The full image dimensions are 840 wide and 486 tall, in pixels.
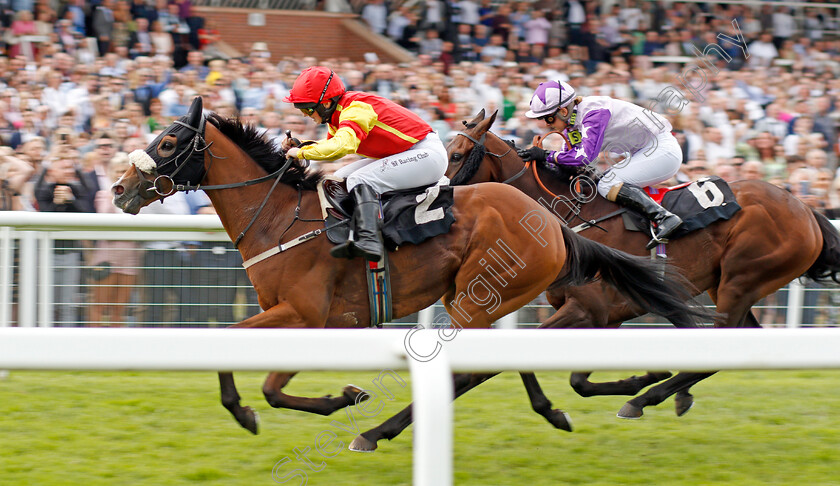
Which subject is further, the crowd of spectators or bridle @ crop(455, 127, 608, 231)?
the crowd of spectators

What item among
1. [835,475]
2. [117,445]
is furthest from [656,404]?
[117,445]

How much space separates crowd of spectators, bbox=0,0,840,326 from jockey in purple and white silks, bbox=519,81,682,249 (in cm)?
44

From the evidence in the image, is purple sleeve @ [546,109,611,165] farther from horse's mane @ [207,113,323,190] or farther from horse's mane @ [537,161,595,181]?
horse's mane @ [207,113,323,190]

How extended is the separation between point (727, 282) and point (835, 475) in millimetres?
1717

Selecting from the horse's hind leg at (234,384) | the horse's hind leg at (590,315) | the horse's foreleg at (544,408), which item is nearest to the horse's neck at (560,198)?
the horse's hind leg at (590,315)

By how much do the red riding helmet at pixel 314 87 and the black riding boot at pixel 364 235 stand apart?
0.45m

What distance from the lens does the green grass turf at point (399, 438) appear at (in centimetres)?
326

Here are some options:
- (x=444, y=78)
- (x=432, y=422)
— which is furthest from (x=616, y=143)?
(x=444, y=78)

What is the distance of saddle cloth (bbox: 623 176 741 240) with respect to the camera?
475 centimetres

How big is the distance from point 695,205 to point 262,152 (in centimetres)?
224

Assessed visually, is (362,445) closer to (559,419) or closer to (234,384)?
(234,384)

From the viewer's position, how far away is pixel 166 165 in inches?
155

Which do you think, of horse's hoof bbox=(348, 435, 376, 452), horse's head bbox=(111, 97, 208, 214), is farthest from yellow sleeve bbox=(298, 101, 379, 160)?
horse's hoof bbox=(348, 435, 376, 452)

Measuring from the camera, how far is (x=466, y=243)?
4.00m
